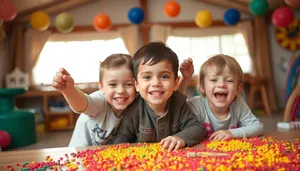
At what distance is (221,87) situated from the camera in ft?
5.13

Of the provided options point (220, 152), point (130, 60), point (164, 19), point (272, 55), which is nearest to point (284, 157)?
point (220, 152)

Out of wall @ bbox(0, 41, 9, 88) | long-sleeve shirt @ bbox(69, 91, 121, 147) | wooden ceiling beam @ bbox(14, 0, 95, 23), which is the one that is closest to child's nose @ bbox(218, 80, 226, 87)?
long-sleeve shirt @ bbox(69, 91, 121, 147)

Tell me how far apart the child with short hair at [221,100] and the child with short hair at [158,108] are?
0.16m

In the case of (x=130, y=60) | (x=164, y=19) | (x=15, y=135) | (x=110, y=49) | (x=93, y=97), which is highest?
(x=164, y=19)

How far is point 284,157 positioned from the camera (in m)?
1.03

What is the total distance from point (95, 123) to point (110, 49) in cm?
555

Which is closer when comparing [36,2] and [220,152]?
[220,152]

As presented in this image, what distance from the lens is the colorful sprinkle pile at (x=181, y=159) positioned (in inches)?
37.5

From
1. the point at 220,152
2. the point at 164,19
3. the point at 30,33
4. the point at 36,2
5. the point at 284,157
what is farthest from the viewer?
the point at 164,19

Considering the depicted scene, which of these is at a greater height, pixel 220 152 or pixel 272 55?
pixel 272 55

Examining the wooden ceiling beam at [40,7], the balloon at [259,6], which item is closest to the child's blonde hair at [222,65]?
the balloon at [259,6]

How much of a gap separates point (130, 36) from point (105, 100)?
5.45m

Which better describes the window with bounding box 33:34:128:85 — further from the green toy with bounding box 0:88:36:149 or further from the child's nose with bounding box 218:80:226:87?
the child's nose with bounding box 218:80:226:87

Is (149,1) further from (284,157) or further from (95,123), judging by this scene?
(284,157)
